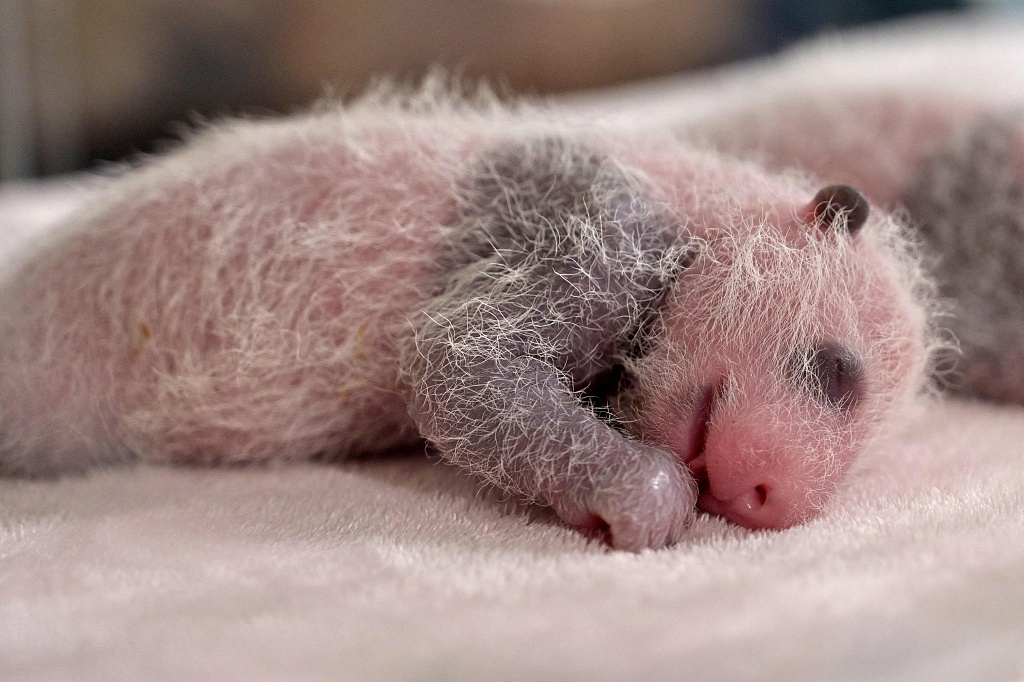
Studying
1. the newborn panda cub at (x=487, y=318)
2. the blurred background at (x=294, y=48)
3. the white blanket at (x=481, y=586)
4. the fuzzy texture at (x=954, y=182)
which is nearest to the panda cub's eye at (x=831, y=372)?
the newborn panda cub at (x=487, y=318)

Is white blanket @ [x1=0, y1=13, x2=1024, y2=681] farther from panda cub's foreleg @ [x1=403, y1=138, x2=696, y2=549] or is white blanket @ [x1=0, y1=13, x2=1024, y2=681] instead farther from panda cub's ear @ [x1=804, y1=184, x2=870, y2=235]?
panda cub's ear @ [x1=804, y1=184, x2=870, y2=235]

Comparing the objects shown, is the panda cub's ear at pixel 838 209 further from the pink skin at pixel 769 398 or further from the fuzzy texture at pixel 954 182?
the fuzzy texture at pixel 954 182

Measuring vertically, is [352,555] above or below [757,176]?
below

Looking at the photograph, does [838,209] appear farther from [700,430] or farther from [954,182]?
[954,182]

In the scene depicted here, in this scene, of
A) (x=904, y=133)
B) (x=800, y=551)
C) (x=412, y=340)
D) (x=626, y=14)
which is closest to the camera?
(x=800, y=551)

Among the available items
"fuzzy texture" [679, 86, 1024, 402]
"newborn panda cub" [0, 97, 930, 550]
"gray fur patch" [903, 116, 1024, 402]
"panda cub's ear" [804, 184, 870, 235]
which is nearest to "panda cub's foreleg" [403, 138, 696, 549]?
"newborn panda cub" [0, 97, 930, 550]

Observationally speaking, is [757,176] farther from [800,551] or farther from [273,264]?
[273,264]

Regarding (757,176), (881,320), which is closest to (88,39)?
(757,176)
